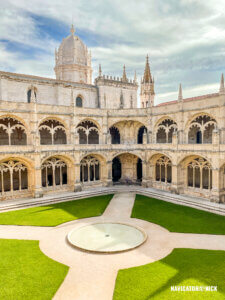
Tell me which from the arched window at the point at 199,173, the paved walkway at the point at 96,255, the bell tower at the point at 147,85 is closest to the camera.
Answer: the paved walkway at the point at 96,255

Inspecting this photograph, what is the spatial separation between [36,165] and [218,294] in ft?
67.8

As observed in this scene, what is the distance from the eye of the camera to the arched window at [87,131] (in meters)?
30.2

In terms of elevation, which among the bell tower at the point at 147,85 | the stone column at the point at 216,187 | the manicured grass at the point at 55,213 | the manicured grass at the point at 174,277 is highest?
the bell tower at the point at 147,85

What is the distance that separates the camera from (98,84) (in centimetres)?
3666

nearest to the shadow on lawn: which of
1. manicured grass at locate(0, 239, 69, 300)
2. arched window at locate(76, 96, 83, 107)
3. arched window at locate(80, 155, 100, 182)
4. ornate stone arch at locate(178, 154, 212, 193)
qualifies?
manicured grass at locate(0, 239, 69, 300)

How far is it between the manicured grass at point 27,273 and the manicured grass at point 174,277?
313 cm

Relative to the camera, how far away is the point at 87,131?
3019 cm

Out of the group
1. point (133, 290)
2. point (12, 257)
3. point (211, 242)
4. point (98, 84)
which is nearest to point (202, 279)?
point (133, 290)

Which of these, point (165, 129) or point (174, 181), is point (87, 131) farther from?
point (174, 181)

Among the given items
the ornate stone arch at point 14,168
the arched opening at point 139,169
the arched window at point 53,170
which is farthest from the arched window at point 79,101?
the ornate stone arch at point 14,168

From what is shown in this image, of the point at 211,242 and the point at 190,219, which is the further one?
the point at 190,219

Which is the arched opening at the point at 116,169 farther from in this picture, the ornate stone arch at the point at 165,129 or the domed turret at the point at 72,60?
the domed turret at the point at 72,60

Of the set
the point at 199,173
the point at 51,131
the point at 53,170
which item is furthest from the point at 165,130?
the point at 53,170

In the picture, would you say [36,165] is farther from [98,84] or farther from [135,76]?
[135,76]
